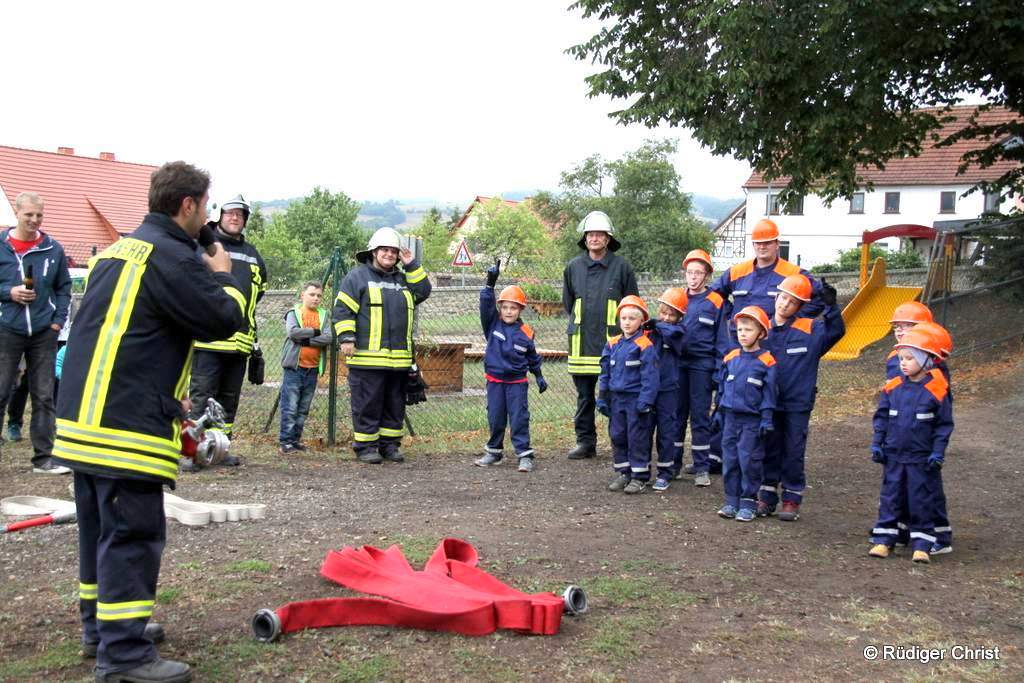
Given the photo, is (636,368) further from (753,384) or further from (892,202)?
(892,202)

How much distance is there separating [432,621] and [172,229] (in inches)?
85.1

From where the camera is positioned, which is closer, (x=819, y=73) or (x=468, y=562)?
(x=468, y=562)

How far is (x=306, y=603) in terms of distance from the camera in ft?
15.6

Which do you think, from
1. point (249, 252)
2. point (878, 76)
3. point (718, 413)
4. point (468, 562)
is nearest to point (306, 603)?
point (468, 562)

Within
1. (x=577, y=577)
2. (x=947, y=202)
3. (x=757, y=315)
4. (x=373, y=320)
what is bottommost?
(x=577, y=577)

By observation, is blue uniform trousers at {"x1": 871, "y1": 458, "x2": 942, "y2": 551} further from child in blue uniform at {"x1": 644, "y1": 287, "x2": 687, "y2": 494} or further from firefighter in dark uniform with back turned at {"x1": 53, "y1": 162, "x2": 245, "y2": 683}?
firefighter in dark uniform with back turned at {"x1": 53, "y1": 162, "x2": 245, "y2": 683}

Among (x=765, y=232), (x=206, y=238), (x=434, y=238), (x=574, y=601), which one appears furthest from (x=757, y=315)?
(x=434, y=238)

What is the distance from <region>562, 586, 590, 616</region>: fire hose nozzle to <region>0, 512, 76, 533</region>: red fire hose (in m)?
3.70

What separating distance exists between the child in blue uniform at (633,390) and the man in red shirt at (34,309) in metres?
4.75

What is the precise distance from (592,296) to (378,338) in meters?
2.11

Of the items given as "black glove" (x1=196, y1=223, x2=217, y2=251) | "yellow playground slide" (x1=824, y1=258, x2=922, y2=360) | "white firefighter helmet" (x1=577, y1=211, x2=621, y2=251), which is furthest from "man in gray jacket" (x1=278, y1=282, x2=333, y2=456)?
"yellow playground slide" (x1=824, y1=258, x2=922, y2=360)

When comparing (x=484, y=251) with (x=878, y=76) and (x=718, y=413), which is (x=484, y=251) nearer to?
(x=878, y=76)

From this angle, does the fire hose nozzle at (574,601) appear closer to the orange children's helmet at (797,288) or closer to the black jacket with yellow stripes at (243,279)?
the orange children's helmet at (797,288)

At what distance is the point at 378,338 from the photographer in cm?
955
